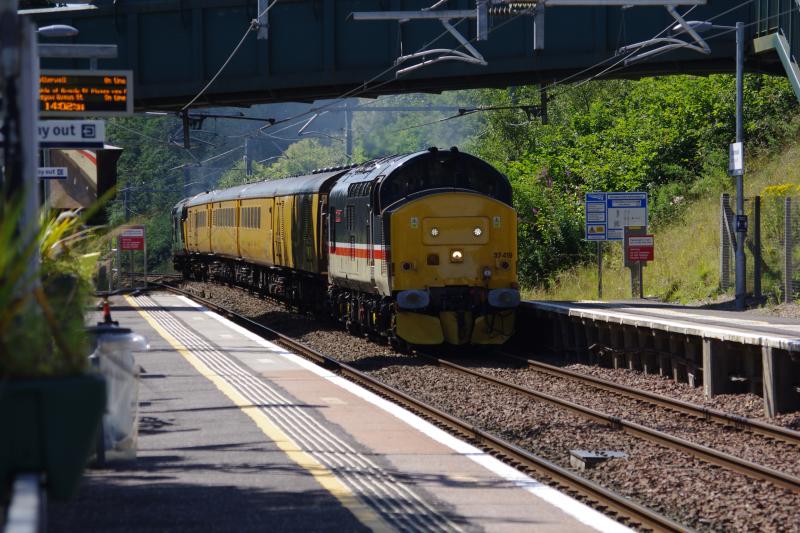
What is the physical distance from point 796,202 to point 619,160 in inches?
494

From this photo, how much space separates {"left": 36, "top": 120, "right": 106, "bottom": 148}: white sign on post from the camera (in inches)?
487

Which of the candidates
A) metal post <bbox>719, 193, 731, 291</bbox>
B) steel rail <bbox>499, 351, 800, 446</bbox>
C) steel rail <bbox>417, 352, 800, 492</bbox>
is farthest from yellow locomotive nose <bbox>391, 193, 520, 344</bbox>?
metal post <bbox>719, 193, 731, 291</bbox>

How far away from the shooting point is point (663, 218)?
120 feet

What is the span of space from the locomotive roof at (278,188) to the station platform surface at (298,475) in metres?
12.3

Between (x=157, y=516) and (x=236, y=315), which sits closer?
(x=157, y=516)

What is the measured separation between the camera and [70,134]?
12.4m

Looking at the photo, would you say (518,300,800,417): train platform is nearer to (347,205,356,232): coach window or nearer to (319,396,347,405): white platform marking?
(347,205,356,232): coach window

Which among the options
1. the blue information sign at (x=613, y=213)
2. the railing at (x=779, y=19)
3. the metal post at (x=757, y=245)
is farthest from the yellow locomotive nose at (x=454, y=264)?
the railing at (x=779, y=19)

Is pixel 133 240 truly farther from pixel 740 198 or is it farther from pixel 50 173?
pixel 50 173

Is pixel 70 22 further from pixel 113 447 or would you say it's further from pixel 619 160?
pixel 113 447

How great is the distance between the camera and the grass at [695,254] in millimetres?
28578

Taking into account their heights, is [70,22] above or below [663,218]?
above

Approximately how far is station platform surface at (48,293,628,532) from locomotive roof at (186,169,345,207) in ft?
40.3

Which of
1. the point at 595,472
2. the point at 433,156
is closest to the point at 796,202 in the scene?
the point at 433,156
